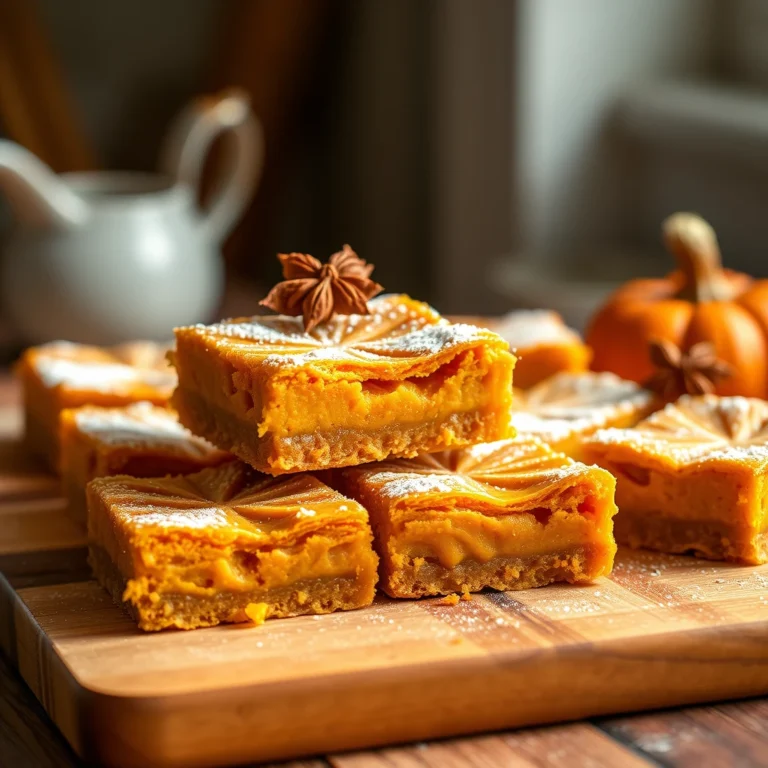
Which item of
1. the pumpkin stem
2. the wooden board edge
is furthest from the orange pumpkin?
the wooden board edge

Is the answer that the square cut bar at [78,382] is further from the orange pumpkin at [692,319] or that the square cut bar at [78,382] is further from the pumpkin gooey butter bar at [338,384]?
the orange pumpkin at [692,319]

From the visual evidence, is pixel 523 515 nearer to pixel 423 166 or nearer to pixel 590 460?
pixel 590 460

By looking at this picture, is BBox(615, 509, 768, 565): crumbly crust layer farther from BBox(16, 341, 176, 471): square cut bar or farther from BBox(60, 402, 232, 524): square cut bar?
BBox(16, 341, 176, 471): square cut bar

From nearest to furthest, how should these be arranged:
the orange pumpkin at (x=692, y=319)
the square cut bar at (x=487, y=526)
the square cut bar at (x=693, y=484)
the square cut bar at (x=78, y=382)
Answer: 1. the square cut bar at (x=487, y=526)
2. the square cut bar at (x=693, y=484)
3. the square cut bar at (x=78, y=382)
4. the orange pumpkin at (x=692, y=319)

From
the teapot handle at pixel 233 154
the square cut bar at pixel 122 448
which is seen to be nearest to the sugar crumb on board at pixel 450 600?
the square cut bar at pixel 122 448

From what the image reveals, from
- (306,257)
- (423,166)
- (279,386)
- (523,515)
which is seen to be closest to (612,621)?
(523,515)

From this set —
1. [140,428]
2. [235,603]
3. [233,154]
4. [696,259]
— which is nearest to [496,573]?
[235,603]

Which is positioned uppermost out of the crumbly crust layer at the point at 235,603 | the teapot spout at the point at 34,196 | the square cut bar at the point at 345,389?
the teapot spout at the point at 34,196
